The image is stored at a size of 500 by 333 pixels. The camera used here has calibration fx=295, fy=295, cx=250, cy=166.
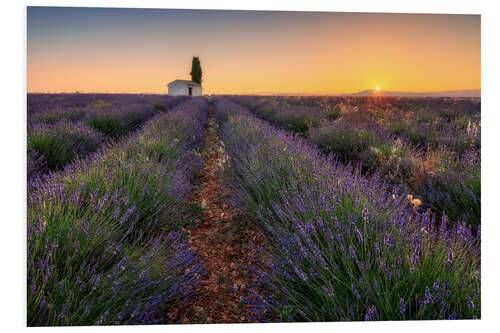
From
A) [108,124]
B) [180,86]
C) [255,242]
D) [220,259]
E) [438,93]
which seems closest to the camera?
[220,259]

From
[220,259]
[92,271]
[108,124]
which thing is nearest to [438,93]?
[220,259]

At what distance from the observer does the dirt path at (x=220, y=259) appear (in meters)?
1.90

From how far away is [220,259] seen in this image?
8.14ft

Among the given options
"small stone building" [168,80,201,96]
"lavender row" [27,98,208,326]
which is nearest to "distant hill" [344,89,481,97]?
"lavender row" [27,98,208,326]

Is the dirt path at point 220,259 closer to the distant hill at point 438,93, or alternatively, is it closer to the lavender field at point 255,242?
the lavender field at point 255,242

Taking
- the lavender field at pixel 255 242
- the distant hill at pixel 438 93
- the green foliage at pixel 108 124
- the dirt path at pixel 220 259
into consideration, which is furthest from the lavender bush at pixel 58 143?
the distant hill at pixel 438 93

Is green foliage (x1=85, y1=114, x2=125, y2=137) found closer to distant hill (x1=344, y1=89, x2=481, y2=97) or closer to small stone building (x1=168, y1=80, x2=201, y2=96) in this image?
small stone building (x1=168, y1=80, x2=201, y2=96)

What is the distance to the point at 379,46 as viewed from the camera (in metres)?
2.89

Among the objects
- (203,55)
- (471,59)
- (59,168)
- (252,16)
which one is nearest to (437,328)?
(471,59)

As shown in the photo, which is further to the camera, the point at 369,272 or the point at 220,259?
the point at 220,259

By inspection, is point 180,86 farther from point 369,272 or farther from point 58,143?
point 369,272

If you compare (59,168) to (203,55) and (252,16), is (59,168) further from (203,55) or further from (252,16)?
(252,16)

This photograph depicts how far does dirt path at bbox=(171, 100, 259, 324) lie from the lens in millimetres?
1901
